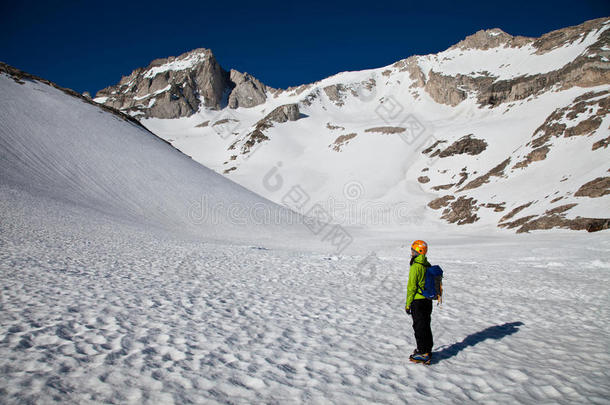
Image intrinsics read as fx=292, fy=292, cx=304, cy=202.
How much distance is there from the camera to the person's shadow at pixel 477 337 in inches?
204

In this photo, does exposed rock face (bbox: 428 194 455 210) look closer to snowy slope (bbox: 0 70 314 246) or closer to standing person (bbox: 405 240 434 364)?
snowy slope (bbox: 0 70 314 246)

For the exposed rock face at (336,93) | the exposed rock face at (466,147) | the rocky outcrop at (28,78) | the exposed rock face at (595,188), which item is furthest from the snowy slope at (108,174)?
the exposed rock face at (336,93)

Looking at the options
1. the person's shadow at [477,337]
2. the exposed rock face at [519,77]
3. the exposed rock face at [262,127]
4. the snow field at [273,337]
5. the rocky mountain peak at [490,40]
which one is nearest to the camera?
the snow field at [273,337]

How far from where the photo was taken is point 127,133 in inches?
1492

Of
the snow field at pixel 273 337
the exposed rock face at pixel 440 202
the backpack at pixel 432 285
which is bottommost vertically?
the snow field at pixel 273 337

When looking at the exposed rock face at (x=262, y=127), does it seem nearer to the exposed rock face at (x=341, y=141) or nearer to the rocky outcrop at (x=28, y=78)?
the exposed rock face at (x=341, y=141)

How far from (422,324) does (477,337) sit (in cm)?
210

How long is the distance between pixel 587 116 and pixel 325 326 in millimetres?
65647

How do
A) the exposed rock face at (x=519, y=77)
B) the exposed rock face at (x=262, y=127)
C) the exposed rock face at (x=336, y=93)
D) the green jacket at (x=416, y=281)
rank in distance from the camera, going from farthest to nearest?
the exposed rock face at (x=336, y=93)
the exposed rock face at (x=262, y=127)
the exposed rock face at (x=519, y=77)
the green jacket at (x=416, y=281)

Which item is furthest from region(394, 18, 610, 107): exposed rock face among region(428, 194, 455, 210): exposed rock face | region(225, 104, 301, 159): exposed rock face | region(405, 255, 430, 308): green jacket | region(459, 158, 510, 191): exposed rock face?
region(405, 255, 430, 308): green jacket

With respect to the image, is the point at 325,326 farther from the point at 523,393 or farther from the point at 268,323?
the point at 523,393

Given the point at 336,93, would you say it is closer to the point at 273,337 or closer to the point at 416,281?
the point at 416,281

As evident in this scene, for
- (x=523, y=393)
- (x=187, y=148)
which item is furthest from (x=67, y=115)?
(x=187, y=148)

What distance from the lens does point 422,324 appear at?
191 inches
